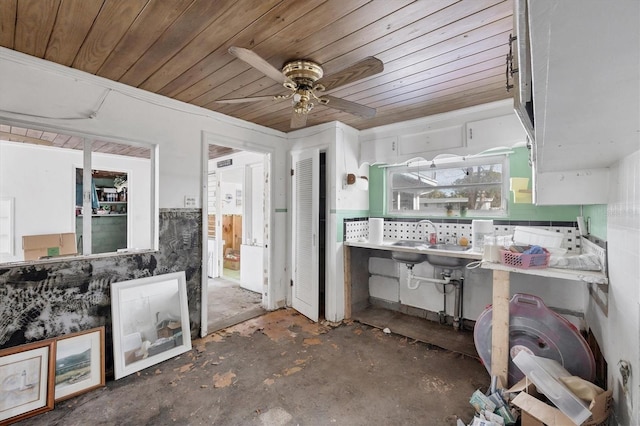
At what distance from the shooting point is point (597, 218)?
1.92 meters

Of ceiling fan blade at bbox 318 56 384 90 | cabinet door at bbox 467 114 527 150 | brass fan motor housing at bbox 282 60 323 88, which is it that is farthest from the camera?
cabinet door at bbox 467 114 527 150

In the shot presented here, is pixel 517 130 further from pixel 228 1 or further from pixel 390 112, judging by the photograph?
pixel 228 1

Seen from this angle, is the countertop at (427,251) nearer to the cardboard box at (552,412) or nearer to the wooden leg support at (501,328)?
the wooden leg support at (501,328)

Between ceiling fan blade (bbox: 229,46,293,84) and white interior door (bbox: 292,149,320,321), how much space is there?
153 cm

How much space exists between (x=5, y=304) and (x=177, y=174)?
4.77 feet

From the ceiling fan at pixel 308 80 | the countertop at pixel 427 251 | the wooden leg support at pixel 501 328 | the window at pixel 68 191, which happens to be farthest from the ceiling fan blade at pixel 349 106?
the window at pixel 68 191

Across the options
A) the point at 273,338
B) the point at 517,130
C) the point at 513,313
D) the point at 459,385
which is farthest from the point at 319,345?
the point at 517,130

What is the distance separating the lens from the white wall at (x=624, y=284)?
3.69 ft

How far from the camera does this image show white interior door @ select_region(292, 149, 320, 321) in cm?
325

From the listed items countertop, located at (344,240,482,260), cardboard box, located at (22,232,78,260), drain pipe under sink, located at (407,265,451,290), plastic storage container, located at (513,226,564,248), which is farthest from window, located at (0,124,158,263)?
plastic storage container, located at (513,226,564,248)

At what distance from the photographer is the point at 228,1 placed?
1390 mm

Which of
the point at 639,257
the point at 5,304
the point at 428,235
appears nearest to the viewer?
the point at 639,257

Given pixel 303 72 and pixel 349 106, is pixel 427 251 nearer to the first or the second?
pixel 349 106

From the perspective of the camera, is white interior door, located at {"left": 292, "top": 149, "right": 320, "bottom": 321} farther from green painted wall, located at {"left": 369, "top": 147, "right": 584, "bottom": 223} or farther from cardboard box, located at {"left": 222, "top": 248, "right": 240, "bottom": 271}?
cardboard box, located at {"left": 222, "top": 248, "right": 240, "bottom": 271}
